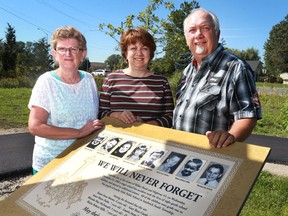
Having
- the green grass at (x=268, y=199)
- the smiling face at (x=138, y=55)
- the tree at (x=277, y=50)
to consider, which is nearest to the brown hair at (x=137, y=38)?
the smiling face at (x=138, y=55)

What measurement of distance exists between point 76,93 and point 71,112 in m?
0.14

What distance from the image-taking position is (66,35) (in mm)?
2195

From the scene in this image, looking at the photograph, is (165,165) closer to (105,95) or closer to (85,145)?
(85,145)

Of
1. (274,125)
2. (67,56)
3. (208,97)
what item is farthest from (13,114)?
(208,97)

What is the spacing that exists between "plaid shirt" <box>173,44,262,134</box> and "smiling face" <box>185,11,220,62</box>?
66mm

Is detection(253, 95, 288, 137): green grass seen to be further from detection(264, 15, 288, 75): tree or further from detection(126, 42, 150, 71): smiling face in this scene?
detection(264, 15, 288, 75): tree

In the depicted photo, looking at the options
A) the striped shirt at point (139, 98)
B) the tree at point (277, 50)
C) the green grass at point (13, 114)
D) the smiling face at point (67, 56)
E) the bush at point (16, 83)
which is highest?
the tree at point (277, 50)

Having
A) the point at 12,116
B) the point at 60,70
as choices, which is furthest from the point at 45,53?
the point at 60,70

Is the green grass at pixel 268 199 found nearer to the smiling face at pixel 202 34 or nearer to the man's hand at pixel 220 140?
the smiling face at pixel 202 34

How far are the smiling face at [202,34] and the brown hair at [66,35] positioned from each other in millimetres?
806

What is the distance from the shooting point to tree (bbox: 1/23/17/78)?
1420 inches

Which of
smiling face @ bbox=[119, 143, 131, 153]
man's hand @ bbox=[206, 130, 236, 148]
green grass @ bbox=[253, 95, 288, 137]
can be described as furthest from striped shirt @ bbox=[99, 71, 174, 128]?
green grass @ bbox=[253, 95, 288, 137]

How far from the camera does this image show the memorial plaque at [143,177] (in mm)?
1485

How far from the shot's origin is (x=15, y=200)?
1.92 meters
